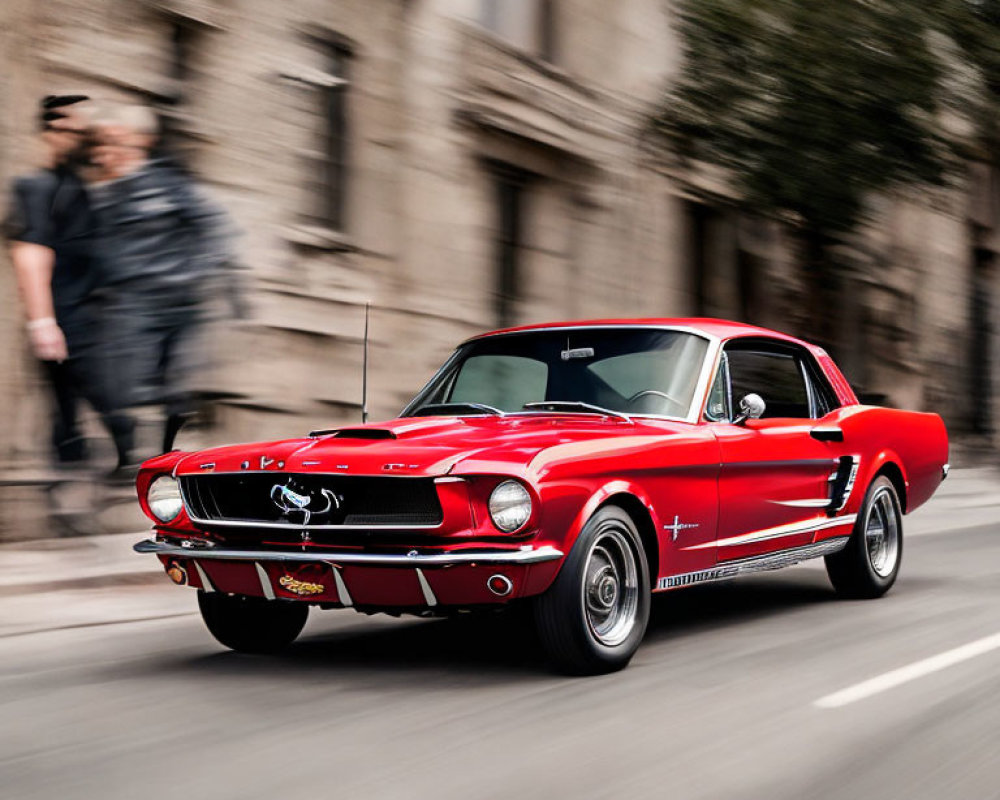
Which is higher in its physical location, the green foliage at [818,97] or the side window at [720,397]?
the green foliage at [818,97]

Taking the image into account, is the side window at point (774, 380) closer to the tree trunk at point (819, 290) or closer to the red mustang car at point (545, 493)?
the red mustang car at point (545, 493)

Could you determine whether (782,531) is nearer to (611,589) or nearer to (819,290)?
(611,589)

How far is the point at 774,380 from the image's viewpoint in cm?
798

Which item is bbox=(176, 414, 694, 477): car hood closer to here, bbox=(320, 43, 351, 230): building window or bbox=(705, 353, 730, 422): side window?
bbox=(705, 353, 730, 422): side window

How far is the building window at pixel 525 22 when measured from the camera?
1652 centimetres

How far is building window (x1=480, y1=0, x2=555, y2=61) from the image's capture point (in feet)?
54.2

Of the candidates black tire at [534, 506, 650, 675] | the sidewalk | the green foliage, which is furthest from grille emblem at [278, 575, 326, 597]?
the green foliage

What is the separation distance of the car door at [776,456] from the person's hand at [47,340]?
552cm

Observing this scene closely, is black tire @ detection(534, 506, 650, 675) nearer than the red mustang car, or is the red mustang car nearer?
the red mustang car

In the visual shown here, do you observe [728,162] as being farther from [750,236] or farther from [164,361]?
[164,361]

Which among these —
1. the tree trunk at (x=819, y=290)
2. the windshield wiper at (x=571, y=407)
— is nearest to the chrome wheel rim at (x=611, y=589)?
the windshield wiper at (x=571, y=407)

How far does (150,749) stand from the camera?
4.51 metres

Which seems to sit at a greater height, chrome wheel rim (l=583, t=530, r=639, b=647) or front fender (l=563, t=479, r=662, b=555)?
front fender (l=563, t=479, r=662, b=555)

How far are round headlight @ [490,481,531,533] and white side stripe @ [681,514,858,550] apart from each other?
1243 millimetres
